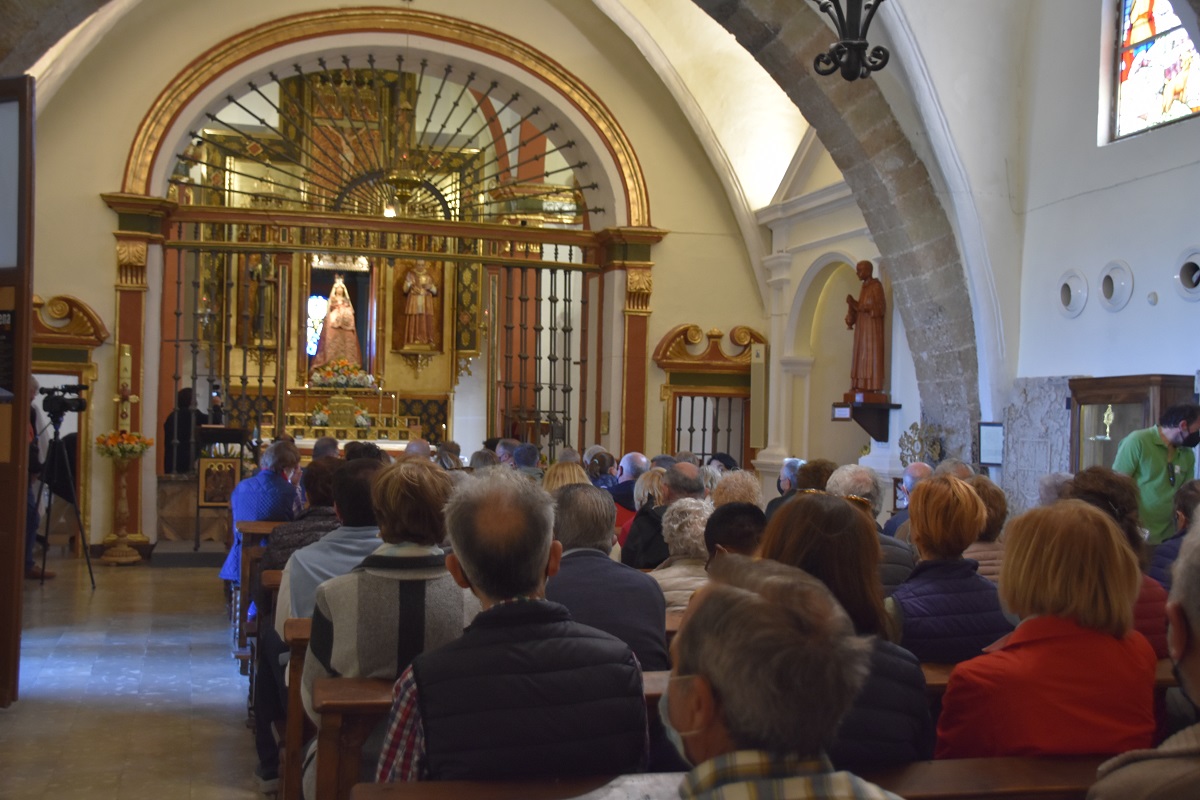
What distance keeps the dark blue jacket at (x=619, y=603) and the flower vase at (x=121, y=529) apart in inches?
333

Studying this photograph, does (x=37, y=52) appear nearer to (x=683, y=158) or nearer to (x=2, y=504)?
(x=2, y=504)

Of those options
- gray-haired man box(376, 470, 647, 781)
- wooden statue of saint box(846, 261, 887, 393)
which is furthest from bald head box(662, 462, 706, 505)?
wooden statue of saint box(846, 261, 887, 393)

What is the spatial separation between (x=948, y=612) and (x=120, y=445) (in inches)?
353

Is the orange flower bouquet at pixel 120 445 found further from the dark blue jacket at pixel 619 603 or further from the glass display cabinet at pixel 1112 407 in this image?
the dark blue jacket at pixel 619 603

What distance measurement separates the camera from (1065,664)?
2543mm

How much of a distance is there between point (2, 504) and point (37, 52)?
7.16 feet

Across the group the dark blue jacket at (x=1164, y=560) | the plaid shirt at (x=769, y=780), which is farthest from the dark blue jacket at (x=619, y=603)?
the dark blue jacket at (x=1164, y=560)

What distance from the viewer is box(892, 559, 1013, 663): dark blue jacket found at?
3.17m

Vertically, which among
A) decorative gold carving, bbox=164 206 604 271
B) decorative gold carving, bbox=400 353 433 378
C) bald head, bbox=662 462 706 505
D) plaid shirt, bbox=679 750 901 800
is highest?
decorative gold carving, bbox=164 206 604 271

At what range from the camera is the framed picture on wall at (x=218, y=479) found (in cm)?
1123

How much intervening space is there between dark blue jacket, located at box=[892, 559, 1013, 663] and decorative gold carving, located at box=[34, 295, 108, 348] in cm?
942

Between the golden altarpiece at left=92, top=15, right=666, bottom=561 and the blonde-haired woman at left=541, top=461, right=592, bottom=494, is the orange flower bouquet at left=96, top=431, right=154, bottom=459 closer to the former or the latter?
the golden altarpiece at left=92, top=15, right=666, bottom=561

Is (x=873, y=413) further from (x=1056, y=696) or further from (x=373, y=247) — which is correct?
(x=1056, y=696)

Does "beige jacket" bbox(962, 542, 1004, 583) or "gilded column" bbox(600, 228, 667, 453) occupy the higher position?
"gilded column" bbox(600, 228, 667, 453)
